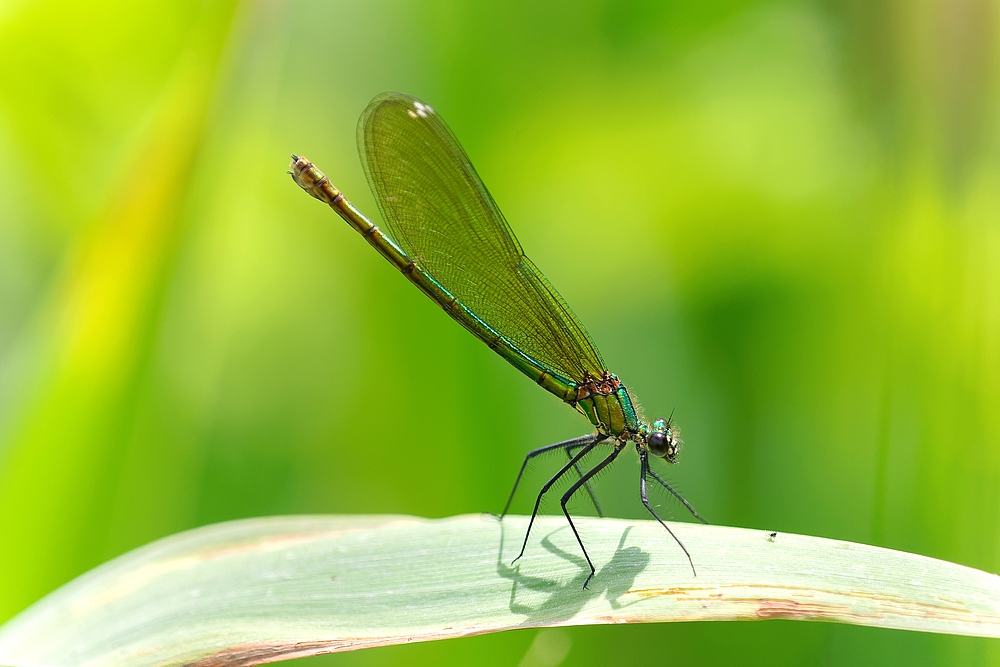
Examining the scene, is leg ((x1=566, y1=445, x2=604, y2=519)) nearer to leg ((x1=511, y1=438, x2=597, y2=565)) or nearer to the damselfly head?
leg ((x1=511, y1=438, x2=597, y2=565))

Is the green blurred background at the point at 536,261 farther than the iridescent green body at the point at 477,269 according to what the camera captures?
No

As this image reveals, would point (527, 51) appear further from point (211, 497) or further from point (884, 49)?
point (211, 497)

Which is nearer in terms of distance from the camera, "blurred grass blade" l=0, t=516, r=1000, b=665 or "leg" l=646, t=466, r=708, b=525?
"blurred grass blade" l=0, t=516, r=1000, b=665

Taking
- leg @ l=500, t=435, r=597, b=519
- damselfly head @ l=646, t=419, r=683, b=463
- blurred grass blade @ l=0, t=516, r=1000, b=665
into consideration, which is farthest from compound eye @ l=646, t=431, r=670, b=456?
blurred grass blade @ l=0, t=516, r=1000, b=665

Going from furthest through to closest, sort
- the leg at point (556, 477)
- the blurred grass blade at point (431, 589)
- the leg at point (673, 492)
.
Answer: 1. the leg at point (673, 492)
2. the leg at point (556, 477)
3. the blurred grass blade at point (431, 589)

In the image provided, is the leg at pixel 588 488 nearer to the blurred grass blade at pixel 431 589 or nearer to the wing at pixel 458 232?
the wing at pixel 458 232

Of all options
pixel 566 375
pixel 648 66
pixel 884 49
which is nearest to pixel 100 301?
pixel 566 375

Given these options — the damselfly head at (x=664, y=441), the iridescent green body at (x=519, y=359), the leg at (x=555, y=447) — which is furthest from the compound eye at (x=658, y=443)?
the leg at (x=555, y=447)
